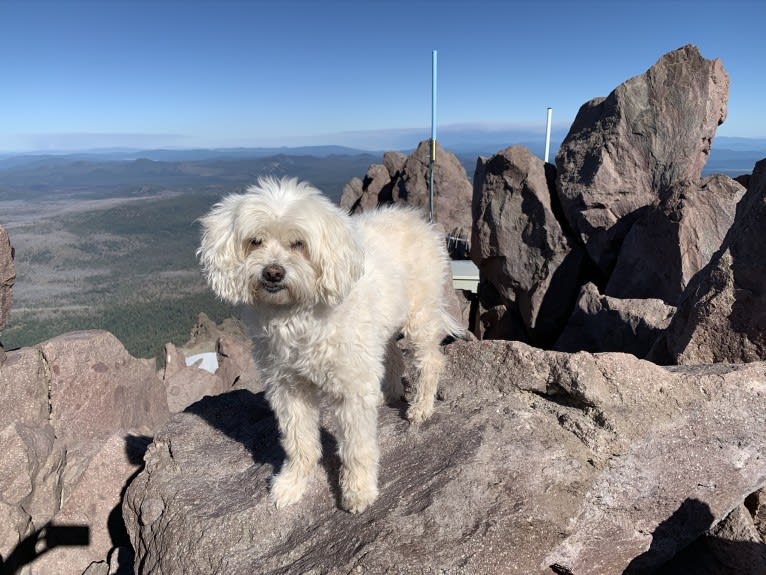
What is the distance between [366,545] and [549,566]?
51.5 inches

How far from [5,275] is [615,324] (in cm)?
993

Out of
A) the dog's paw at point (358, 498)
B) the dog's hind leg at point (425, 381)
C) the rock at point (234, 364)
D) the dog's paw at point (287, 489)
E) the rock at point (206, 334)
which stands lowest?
the rock at point (206, 334)

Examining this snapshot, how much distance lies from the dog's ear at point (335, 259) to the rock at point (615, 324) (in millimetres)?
5884

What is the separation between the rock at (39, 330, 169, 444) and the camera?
7145 millimetres

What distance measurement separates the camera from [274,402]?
429 centimetres

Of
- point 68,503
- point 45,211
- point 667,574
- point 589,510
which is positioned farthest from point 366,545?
point 45,211

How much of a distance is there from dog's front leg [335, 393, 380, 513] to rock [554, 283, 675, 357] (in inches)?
211

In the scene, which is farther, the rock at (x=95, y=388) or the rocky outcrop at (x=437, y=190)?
the rocky outcrop at (x=437, y=190)

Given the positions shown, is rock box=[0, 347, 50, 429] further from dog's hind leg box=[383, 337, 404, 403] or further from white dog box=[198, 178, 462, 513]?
dog's hind leg box=[383, 337, 404, 403]

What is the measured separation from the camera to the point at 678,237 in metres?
9.59

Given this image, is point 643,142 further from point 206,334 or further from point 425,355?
point 206,334

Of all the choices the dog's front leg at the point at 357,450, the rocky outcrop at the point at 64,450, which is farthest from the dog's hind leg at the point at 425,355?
the rocky outcrop at the point at 64,450

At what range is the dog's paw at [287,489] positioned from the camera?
4312mm

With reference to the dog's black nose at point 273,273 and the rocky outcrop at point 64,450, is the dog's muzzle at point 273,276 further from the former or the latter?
the rocky outcrop at point 64,450
